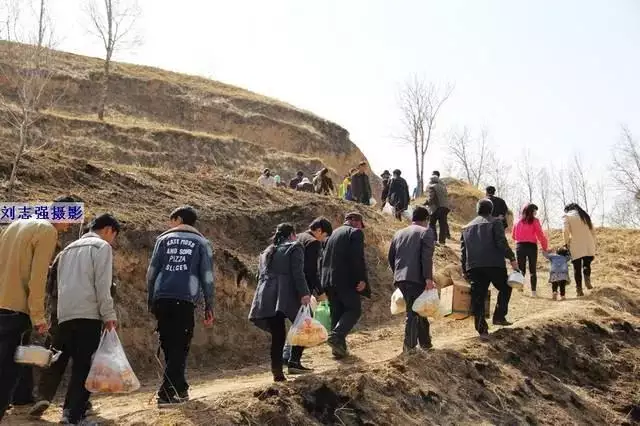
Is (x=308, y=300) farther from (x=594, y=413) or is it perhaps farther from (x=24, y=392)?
(x=594, y=413)

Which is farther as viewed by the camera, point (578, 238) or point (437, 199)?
point (437, 199)

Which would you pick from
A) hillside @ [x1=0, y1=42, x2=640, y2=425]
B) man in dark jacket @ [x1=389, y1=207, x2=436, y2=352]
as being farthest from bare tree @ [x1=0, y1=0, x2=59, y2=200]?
man in dark jacket @ [x1=389, y1=207, x2=436, y2=352]

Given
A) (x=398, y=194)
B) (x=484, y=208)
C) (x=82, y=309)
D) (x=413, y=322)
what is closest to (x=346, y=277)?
(x=413, y=322)

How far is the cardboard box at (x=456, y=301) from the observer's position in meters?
9.18

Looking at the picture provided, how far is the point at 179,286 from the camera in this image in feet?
20.6

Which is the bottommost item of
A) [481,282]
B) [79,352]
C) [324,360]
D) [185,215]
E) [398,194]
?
[324,360]

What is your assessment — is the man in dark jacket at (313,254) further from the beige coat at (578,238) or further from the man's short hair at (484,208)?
the beige coat at (578,238)

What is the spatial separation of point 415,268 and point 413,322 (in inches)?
28.2

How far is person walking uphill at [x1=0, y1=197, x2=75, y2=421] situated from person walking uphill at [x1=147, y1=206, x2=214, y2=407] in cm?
100

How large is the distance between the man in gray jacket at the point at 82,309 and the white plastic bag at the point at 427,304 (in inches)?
149

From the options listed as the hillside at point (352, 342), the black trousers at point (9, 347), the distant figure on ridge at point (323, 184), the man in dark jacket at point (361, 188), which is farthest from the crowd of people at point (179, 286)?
the distant figure on ridge at point (323, 184)

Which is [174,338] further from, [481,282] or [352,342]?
[352,342]

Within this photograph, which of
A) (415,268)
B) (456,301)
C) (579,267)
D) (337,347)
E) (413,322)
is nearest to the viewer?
(415,268)

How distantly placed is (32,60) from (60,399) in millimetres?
14836
